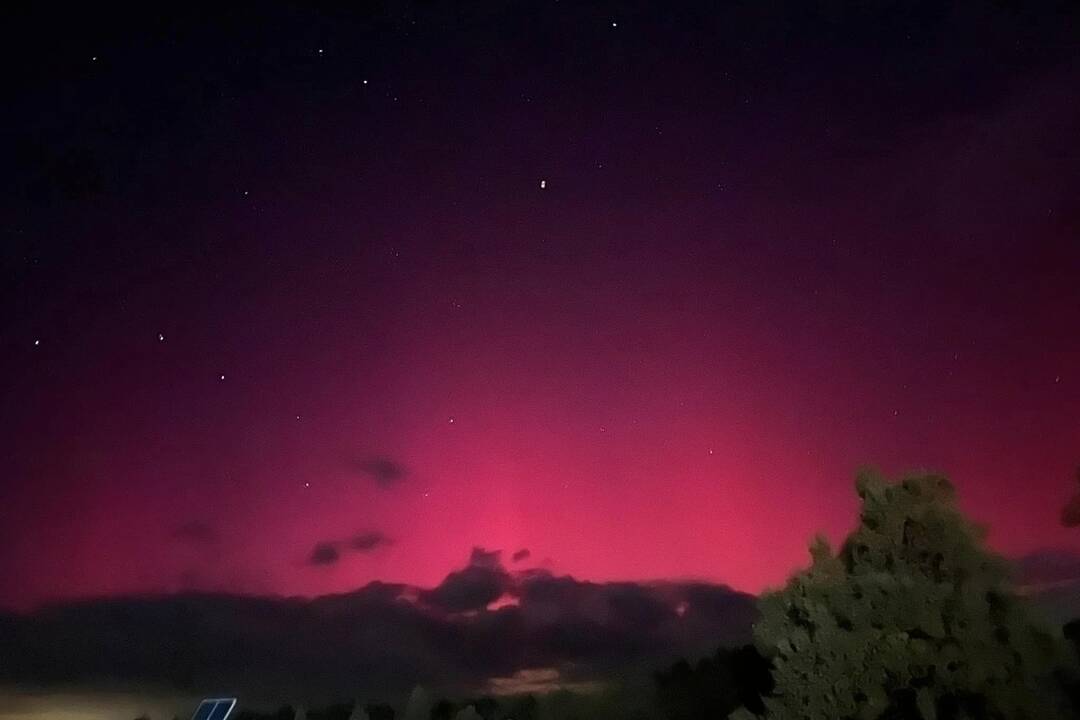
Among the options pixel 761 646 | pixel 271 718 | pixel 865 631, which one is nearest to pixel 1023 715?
pixel 865 631

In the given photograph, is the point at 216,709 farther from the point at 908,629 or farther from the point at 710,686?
the point at 710,686

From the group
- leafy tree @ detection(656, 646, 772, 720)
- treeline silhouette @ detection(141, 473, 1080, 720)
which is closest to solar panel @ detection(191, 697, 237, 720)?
treeline silhouette @ detection(141, 473, 1080, 720)

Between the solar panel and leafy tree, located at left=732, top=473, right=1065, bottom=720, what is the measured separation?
11263 mm

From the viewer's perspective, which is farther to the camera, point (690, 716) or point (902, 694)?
point (690, 716)

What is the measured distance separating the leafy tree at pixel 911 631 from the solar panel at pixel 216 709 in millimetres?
11263

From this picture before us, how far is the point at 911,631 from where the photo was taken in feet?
80.5

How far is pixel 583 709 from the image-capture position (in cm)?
7375

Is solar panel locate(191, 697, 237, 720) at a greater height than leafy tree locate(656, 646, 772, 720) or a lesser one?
lesser

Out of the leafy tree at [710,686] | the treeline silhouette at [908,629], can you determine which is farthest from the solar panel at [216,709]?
the leafy tree at [710,686]

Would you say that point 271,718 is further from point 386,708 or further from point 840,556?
point 840,556

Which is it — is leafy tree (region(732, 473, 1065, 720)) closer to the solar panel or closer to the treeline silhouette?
the treeline silhouette

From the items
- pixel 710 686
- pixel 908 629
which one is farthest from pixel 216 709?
pixel 710 686

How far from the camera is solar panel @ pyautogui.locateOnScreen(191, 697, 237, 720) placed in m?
26.3

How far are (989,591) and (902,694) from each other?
2707 millimetres
